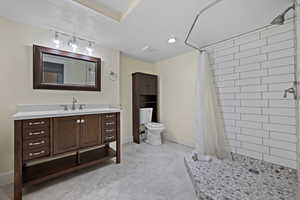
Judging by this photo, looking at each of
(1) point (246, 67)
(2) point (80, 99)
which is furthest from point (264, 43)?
(2) point (80, 99)

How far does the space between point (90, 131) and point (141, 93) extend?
5.36 feet

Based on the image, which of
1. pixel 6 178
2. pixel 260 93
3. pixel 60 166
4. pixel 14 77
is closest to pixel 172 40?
pixel 260 93

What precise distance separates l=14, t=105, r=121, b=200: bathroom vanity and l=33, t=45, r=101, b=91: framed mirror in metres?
0.53

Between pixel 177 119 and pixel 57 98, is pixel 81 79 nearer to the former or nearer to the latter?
pixel 57 98

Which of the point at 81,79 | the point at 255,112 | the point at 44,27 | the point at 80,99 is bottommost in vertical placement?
the point at 255,112

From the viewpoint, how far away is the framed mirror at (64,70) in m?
1.96

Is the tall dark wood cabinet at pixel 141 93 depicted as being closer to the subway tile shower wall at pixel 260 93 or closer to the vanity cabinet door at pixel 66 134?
the vanity cabinet door at pixel 66 134

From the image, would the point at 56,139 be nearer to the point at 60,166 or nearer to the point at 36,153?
the point at 36,153

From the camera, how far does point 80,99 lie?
238cm

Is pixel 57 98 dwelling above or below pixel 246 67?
below

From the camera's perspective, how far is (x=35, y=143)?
1496 millimetres

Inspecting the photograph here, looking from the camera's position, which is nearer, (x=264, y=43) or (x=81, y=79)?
(x=264, y=43)

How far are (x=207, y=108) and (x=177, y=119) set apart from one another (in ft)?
4.32

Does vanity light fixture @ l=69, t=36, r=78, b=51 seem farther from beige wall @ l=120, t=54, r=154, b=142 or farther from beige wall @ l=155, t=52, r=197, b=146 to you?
beige wall @ l=155, t=52, r=197, b=146
